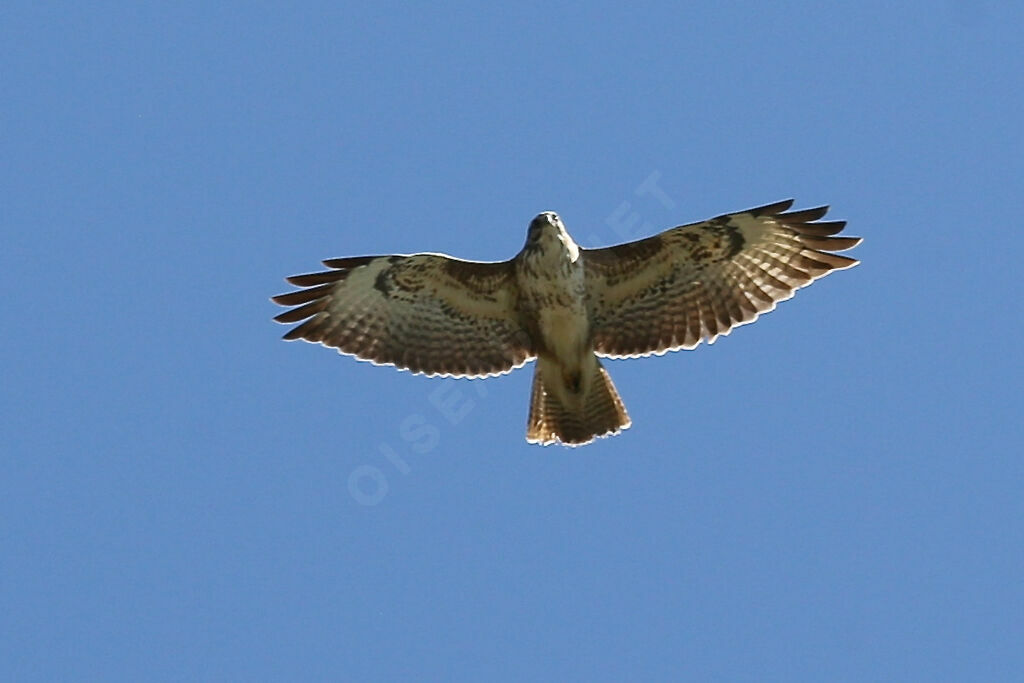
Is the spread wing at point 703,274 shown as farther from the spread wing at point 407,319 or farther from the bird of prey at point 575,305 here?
the spread wing at point 407,319

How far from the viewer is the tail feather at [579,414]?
12570 millimetres

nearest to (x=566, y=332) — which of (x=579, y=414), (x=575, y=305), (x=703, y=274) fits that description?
(x=575, y=305)

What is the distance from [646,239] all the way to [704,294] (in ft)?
2.58

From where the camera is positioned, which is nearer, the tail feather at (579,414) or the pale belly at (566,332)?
the pale belly at (566,332)

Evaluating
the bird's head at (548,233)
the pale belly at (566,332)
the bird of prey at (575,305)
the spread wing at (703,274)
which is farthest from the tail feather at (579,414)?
the bird's head at (548,233)

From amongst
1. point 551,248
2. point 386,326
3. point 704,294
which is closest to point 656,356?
point 704,294

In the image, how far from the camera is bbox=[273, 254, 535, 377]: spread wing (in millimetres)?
12734

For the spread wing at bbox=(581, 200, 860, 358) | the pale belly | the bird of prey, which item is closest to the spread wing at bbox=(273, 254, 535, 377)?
the bird of prey

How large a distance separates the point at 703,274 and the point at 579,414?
163 cm

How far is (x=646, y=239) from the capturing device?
1239 cm

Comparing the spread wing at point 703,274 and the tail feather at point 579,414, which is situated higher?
the spread wing at point 703,274

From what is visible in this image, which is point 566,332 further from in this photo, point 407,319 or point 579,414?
point 407,319

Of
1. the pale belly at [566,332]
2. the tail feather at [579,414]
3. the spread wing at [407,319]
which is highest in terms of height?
the spread wing at [407,319]

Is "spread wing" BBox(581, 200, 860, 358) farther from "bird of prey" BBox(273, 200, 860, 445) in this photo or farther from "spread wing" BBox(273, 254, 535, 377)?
"spread wing" BBox(273, 254, 535, 377)
